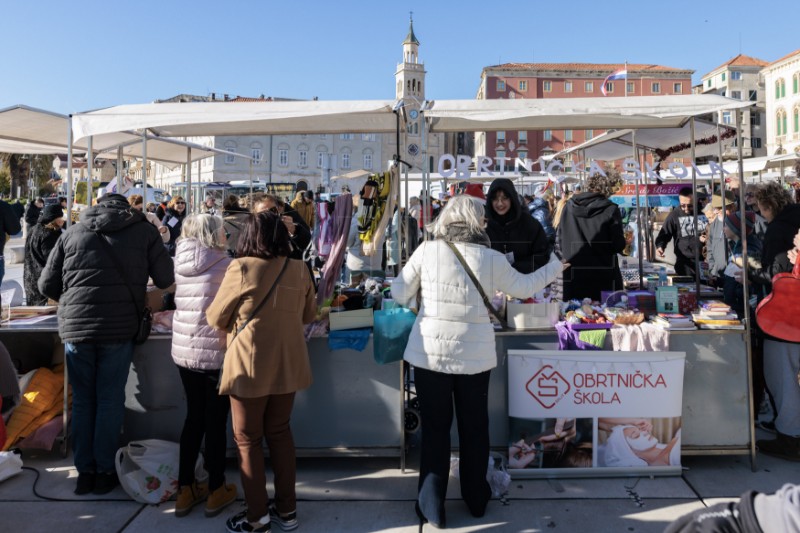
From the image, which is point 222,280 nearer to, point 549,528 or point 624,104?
point 549,528

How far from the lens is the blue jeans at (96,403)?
3500mm

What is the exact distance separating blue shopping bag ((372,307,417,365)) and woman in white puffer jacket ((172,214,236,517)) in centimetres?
93

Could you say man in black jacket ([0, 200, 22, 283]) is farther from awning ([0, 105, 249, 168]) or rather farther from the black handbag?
the black handbag

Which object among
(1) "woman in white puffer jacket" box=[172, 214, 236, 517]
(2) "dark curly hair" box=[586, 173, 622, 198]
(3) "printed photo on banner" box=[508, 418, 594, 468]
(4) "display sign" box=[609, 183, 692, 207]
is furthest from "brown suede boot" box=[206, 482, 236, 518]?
(4) "display sign" box=[609, 183, 692, 207]

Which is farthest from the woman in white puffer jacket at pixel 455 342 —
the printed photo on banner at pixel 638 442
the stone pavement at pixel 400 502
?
the printed photo on banner at pixel 638 442

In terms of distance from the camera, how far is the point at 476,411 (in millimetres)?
3078

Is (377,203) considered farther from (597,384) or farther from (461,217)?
(597,384)

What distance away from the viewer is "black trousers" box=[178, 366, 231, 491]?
10.6 ft

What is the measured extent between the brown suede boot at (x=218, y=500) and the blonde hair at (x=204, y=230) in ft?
4.54

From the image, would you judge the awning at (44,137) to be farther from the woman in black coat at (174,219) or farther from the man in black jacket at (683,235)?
the man in black jacket at (683,235)

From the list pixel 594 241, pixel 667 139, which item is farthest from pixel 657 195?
pixel 594 241

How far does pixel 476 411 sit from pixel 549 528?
0.72 meters

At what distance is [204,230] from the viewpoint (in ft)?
10.7

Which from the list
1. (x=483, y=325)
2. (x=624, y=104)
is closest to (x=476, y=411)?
(x=483, y=325)
